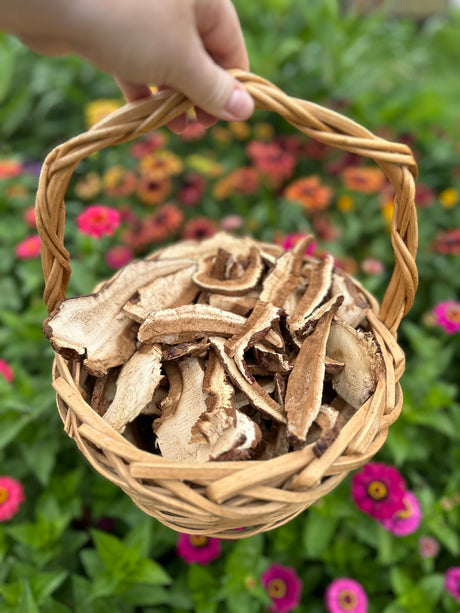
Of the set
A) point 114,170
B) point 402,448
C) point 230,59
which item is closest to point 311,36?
point 114,170

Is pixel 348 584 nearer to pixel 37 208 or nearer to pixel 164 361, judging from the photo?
pixel 164 361

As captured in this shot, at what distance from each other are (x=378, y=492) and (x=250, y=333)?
58 centimetres

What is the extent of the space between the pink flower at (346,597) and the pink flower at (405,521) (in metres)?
0.17

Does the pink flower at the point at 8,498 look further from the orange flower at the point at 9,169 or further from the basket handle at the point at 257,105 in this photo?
the orange flower at the point at 9,169

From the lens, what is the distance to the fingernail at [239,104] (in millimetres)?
861

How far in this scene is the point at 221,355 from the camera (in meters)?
0.89

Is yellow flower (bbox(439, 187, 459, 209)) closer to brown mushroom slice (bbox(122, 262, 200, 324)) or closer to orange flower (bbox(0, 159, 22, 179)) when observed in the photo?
brown mushroom slice (bbox(122, 262, 200, 324))

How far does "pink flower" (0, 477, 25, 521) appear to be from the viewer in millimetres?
1124

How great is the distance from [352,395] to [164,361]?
0.38 meters

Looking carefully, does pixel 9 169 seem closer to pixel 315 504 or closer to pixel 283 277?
pixel 283 277

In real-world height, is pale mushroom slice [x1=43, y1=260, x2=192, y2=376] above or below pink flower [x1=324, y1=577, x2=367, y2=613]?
above

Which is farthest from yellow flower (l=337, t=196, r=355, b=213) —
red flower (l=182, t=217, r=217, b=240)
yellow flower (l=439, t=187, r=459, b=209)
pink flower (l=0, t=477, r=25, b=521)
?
pink flower (l=0, t=477, r=25, b=521)

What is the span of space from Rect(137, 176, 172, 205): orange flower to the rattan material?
43.2 inches

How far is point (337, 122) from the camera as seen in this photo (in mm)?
861
